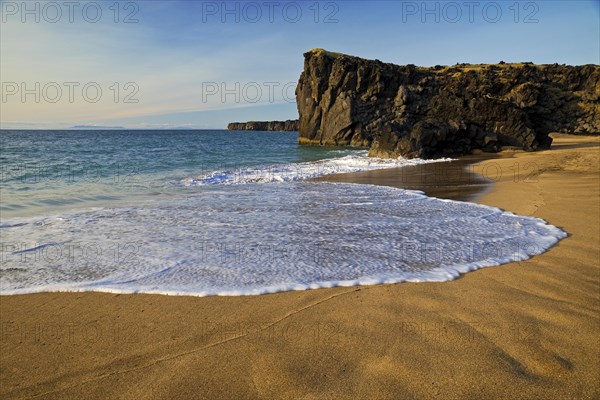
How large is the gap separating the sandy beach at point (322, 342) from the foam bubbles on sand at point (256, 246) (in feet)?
1.12

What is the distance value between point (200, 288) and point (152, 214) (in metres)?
4.18

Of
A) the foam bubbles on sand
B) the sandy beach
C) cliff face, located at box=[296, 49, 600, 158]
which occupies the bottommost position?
the sandy beach

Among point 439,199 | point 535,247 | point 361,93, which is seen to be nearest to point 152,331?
point 535,247

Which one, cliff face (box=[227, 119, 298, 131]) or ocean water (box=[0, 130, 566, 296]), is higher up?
cliff face (box=[227, 119, 298, 131])

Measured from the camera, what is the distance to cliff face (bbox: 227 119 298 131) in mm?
162375

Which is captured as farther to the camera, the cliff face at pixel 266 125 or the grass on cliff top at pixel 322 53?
the cliff face at pixel 266 125

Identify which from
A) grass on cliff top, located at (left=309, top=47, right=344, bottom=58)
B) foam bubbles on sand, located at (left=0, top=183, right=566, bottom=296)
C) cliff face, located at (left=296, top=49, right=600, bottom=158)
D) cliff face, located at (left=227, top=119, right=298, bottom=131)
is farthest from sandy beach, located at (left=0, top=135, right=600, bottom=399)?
cliff face, located at (left=227, top=119, right=298, bottom=131)

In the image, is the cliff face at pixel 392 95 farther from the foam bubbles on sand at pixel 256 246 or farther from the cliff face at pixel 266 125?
the cliff face at pixel 266 125

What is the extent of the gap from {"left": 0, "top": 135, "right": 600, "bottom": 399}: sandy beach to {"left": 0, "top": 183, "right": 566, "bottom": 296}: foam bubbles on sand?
34 centimetres

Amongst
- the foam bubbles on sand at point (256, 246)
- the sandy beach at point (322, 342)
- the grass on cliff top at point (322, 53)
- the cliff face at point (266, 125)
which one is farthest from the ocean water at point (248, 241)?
the cliff face at point (266, 125)

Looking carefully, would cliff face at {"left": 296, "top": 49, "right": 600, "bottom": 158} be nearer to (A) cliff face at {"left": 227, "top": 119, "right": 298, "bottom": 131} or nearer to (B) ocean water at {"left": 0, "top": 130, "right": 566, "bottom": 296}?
(B) ocean water at {"left": 0, "top": 130, "right": 566, "bottom": 296}

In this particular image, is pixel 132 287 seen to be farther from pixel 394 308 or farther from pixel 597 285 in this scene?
pixel 597 285

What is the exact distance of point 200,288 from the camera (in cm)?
380

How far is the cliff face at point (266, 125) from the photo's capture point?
6393 inches
